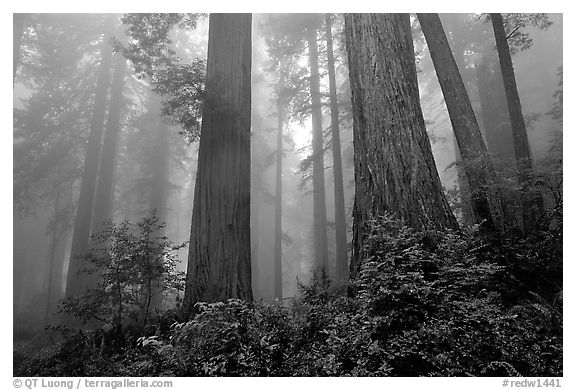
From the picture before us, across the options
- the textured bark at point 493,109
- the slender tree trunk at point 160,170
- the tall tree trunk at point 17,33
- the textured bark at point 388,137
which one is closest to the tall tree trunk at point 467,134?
the textured bark at point 388,137

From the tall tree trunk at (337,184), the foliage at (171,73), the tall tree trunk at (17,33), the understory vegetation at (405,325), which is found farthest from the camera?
the tall tree trunk at (337,184)

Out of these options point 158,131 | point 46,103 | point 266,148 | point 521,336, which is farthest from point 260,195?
point 521,336

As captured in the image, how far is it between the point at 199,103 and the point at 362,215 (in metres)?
3.52

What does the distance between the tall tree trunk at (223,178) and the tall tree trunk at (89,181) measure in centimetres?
876

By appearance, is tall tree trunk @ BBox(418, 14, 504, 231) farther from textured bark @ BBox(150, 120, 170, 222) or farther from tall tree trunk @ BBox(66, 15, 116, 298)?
textured bark @ BBox(150, 120, 170, 222)

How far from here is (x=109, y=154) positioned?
15.9 meters

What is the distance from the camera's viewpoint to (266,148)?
77.2 feet

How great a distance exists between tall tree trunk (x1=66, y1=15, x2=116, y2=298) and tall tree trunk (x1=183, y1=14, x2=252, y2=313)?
8763mm

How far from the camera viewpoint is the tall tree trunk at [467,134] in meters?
5.10

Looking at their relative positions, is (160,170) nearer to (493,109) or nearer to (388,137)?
(493,109)

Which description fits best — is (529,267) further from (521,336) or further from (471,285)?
(521,336)

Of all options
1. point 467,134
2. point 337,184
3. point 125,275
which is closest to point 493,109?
point 337,184

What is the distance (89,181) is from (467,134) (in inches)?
565

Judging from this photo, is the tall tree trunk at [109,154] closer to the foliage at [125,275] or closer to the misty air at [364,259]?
the misty air at [364,259]
